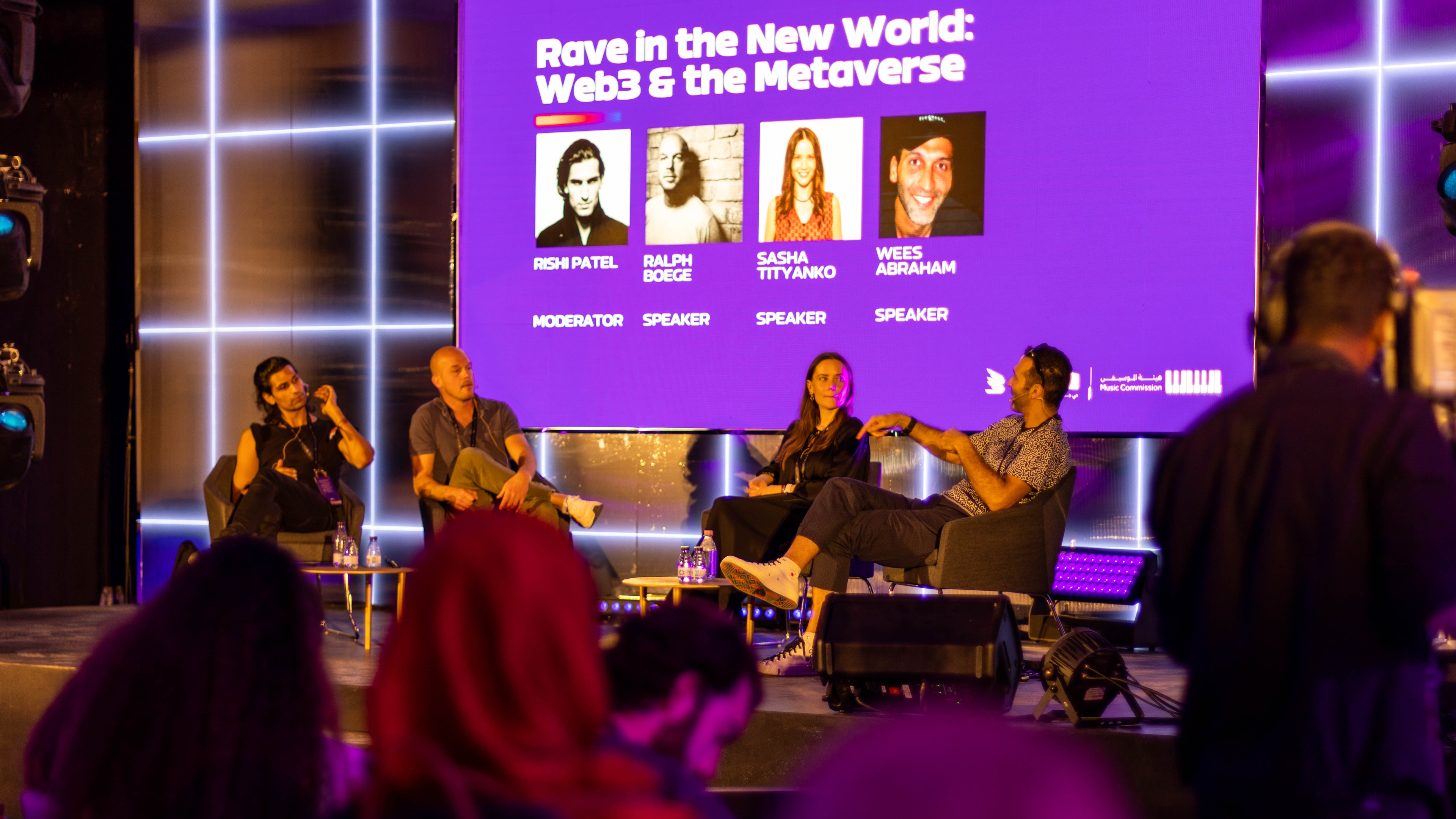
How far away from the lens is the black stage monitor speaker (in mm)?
3377

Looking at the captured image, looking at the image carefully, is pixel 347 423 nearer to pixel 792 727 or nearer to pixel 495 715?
pixel 792 727

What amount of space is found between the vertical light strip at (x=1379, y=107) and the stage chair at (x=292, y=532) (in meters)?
4.50

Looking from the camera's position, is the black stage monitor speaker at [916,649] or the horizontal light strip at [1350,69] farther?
the horizontal light strip at [1350,69]

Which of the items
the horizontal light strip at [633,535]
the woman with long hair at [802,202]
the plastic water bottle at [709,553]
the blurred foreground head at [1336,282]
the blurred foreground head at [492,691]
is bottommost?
the horizontal light strip at [633,535]

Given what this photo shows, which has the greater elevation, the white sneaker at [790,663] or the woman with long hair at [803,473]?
the woman with long hair at [803,473]

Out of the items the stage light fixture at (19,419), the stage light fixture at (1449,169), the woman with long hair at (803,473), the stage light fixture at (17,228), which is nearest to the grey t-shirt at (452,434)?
the woman with long hair at (803,473)

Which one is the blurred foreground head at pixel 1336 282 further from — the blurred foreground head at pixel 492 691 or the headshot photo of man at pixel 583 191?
the headshot photo of man at pixel 583 191

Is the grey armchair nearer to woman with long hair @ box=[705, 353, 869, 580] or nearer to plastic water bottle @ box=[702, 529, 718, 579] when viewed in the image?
woman with long hair @ box=[705, 353, 869, 580]

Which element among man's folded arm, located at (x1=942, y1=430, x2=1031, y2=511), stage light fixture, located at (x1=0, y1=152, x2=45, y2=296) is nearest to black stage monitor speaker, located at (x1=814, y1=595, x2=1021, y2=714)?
man's folded arm, located at (x1=942, y1=430, x2=1031, y2=511)

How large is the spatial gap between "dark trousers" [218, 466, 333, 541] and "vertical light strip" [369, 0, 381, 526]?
3.35 ft

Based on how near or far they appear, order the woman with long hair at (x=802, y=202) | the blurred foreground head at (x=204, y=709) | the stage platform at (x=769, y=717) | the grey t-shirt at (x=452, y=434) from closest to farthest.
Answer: the blurred foreground head at (x=204, y=709) < the stage platform at (x=769, y=717) < the grey t-shirt at (x=452, y=434) < the woman with long hair at (x=802, y=202)

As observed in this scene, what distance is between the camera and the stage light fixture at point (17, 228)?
461 cm

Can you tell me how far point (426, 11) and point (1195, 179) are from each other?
3857mm

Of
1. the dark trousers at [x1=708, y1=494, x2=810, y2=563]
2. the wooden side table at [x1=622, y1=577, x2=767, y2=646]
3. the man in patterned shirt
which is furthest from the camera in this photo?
the dark trousers at [x1=708, y1=494, x2=810, y2=563]
